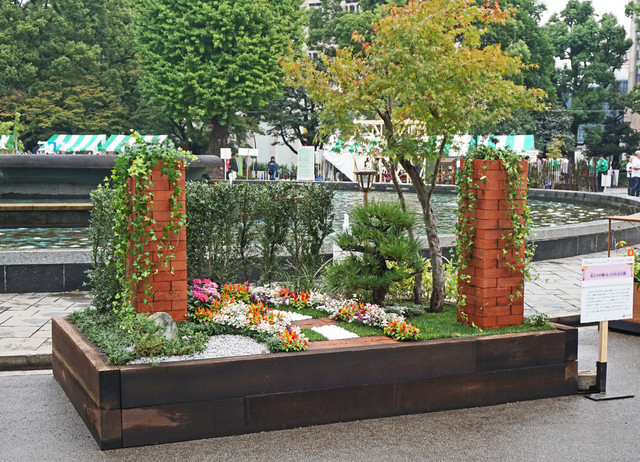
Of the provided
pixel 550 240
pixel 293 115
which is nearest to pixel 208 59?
pixel 293 115

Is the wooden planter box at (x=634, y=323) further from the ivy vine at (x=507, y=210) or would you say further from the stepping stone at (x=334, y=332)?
the stepping stone at (x=334, y=332)

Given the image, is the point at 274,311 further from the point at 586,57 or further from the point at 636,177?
the point at 586,57

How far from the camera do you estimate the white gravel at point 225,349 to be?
18.6 feet

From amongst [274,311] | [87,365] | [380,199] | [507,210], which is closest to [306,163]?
[380,199]

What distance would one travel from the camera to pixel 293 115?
57.1 meters

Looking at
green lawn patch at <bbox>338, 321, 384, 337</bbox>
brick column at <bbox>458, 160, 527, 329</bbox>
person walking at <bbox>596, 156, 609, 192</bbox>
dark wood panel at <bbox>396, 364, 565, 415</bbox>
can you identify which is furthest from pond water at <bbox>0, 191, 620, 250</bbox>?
person walking at <bbox>596, 156, 609, 192</bbox>

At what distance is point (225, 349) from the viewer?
236 inches

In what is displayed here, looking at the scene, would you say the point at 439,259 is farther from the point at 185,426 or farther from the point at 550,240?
the point at 550,240

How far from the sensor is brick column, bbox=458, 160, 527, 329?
6754mm

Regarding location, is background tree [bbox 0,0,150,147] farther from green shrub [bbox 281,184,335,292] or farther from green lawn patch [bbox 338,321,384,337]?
green lawn patch [bbox 338,321,384,337]

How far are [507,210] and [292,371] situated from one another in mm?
2490

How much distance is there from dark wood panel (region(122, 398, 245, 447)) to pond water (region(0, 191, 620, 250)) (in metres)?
2.91

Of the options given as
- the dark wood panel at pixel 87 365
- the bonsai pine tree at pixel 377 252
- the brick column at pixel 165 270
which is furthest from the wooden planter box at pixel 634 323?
the dark wood panel at pixel 87 365

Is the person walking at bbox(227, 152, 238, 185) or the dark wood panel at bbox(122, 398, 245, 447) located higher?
the person walking at bbox(227, 152, 238, 185)
